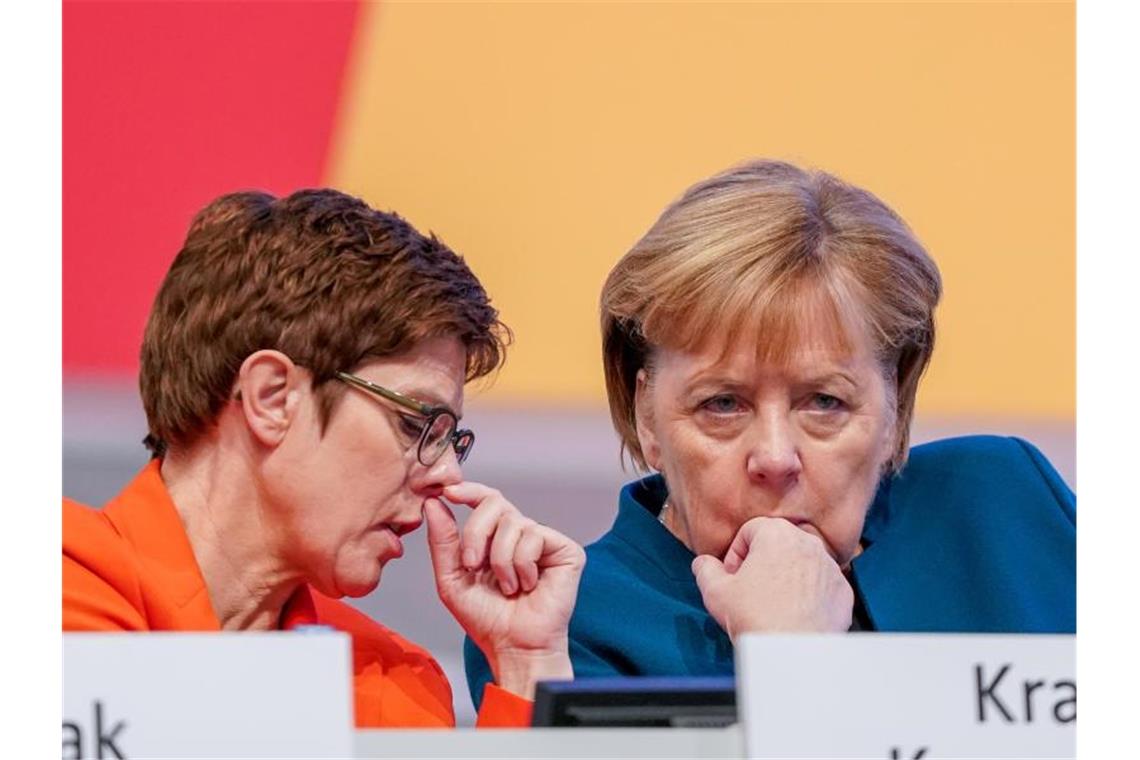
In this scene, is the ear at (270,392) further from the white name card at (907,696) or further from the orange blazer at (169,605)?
the white name card at (907,696)

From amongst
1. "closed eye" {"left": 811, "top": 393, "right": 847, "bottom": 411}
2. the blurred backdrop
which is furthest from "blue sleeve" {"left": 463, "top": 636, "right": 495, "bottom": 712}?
"closed eye" {"left": 811, "top": 393, "right": 847, "bottom": 411}

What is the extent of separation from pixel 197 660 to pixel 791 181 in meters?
1.27

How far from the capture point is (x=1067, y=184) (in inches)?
114

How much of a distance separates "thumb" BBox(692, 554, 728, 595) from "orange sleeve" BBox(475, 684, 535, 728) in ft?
1.06

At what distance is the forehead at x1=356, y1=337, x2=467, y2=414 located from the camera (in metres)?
2.43

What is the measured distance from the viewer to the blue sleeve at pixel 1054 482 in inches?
110

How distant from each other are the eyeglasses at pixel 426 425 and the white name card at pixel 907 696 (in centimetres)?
70

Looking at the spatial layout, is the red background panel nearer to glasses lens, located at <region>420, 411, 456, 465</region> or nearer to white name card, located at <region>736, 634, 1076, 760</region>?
glasses lens, located at <region>420, 411, 456, 465</region>

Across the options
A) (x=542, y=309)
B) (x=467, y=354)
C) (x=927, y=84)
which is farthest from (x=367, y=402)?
(x=927, y=84)

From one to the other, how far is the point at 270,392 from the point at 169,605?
32cm

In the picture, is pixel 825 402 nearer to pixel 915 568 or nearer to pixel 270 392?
pixel 915 568

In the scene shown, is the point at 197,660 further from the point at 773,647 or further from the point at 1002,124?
the point at 1002,124

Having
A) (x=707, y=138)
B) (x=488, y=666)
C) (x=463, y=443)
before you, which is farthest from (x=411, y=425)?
(x=707, y=138)

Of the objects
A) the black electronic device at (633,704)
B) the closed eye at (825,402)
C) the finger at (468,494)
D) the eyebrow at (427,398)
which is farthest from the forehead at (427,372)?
the black electronic device at (633,704)
